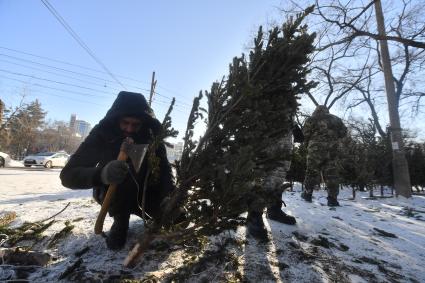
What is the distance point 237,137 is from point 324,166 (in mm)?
4990

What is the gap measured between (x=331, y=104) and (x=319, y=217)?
63.0ft

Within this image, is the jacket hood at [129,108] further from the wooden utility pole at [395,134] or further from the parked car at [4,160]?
the parked car at [4,160]

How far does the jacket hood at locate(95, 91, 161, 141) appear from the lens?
2820mm

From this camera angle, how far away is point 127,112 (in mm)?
2805

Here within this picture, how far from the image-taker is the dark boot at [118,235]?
8.48 ft

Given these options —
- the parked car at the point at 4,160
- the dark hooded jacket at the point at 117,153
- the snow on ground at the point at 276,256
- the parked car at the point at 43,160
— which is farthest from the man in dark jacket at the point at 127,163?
the parked car at the point at 43,160

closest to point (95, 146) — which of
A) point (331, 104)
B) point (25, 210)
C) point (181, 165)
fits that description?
point (181, 165)

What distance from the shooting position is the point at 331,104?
864 inches

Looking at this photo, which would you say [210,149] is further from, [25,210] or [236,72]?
[25,210]

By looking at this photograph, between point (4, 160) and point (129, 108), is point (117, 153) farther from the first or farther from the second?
point (4, 160)

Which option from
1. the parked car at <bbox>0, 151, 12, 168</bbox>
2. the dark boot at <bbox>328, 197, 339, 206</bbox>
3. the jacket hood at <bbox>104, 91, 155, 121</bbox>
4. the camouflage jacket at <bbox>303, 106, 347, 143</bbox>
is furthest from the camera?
the parked car at <bbox>0, 151, 12, 168</bbox>

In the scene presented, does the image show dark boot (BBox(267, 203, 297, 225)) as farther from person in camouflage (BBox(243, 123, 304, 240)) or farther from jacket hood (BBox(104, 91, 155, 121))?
jacket hood (BBox(104, 91, 155, 121))

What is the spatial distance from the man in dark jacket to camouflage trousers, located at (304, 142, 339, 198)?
4503mm

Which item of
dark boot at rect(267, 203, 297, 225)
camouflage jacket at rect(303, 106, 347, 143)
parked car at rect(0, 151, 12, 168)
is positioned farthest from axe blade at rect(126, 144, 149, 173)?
parked car at rect(0, 151, 12, 168)
